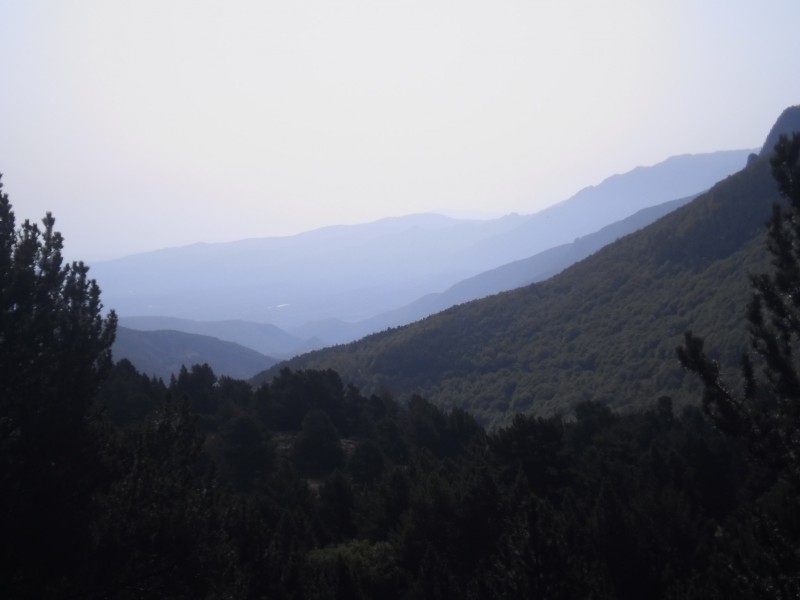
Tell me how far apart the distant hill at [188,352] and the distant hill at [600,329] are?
42925 mm

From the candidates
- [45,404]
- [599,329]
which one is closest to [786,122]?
[599,329]

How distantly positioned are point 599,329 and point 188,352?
244ft

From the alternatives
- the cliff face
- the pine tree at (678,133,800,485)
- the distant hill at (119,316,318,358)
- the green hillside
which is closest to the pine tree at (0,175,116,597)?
the pine tree at (678,133,800,485)

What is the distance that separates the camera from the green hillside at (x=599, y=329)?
142 ft

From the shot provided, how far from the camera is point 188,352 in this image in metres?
108

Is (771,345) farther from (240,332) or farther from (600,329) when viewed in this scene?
(240,332)

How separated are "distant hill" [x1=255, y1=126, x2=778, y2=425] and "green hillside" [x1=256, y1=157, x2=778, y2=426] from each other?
10 centimetres

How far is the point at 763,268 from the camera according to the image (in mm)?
39625

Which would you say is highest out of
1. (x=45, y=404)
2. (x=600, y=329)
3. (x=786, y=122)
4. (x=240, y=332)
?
(x=786, y=122)

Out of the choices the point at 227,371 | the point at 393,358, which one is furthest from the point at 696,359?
the point at 227,371

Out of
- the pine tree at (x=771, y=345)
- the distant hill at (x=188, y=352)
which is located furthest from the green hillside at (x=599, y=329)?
the distant hill at (x=188, y=352)

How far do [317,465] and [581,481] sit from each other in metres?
9.24

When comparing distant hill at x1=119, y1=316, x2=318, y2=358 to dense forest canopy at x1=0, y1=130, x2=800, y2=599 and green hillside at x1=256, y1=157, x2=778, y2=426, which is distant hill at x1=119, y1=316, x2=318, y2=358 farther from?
dense forest canopy at x1=0, y1=130, x2=800, y2=599

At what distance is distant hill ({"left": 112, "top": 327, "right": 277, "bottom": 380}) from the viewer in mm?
98625
